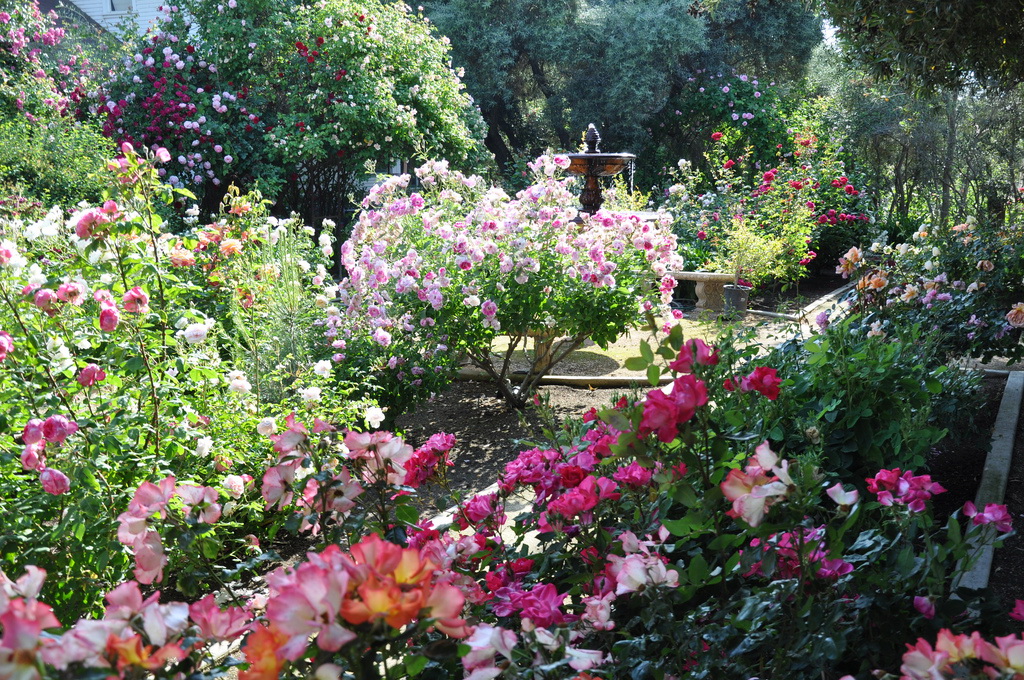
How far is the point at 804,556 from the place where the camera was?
53.6 inches

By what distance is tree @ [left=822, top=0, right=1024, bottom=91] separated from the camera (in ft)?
12.6

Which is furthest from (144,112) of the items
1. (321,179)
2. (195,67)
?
(321,179)

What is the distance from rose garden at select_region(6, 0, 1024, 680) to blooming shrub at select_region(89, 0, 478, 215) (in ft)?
0.27

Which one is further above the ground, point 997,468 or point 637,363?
point 637,363

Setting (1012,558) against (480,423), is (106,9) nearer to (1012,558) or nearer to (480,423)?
(480,423)

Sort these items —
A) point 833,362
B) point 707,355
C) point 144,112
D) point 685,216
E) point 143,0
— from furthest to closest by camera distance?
point 143,0, point 685,216, point 144,112, point 833,362, point 707,355

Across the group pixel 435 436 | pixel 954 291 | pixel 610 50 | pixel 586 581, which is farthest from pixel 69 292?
pixel 610 50

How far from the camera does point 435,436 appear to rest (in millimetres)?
2018

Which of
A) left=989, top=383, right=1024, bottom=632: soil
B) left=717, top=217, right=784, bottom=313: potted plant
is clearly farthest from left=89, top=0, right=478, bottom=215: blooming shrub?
left=989, top=383, right=1024, bottom=632: soil

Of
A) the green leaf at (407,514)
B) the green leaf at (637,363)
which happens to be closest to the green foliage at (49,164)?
the green leaf at (407,514)

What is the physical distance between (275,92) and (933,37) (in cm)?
807

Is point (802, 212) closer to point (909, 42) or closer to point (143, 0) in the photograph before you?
point (909, 42)

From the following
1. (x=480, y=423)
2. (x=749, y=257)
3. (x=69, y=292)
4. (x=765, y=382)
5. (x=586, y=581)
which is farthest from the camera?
(x=749, y=257)

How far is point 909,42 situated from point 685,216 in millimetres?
6695
